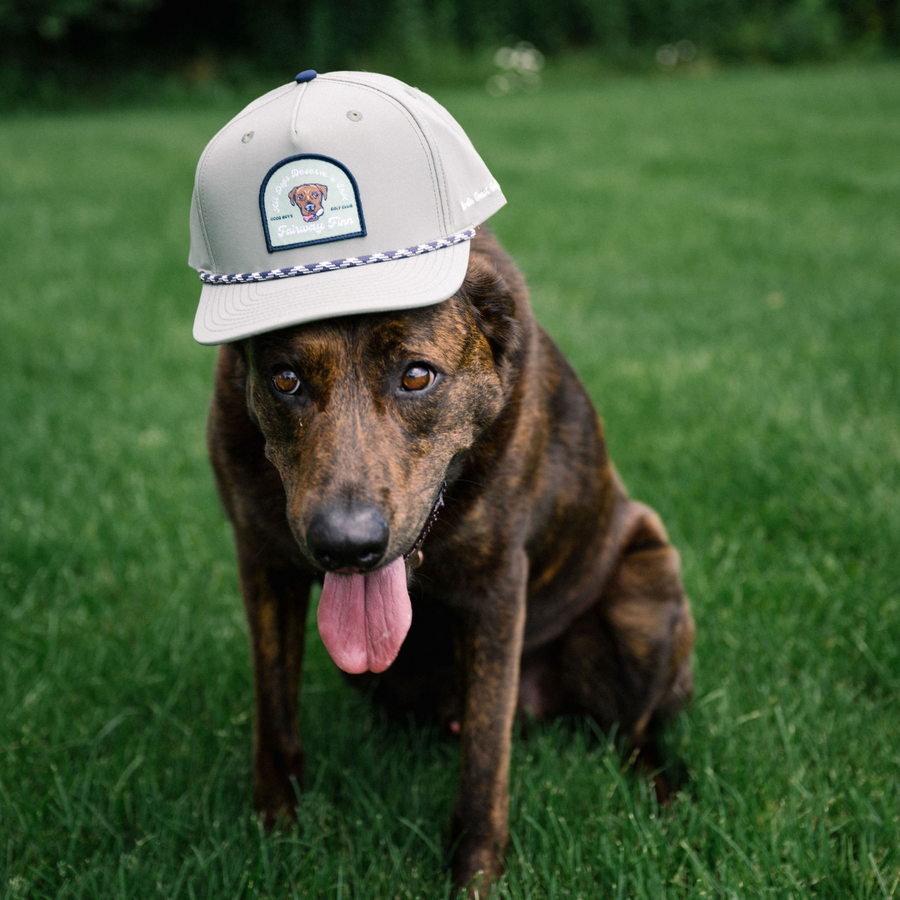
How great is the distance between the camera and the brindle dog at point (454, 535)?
1.57 metres

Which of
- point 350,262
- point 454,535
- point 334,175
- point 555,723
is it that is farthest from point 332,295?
point 555,723

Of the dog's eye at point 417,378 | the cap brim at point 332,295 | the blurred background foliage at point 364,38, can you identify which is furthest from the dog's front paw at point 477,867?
the blurred background foliage at point 364,38

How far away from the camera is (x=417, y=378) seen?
1623 millimetres

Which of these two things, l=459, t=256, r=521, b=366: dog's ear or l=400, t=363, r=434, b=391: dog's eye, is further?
l=459, t=256, r=521, b=366: dog's ear

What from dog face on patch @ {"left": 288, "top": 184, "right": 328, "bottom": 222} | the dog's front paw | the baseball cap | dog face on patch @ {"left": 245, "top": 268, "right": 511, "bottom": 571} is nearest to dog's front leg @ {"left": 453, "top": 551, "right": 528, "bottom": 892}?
the dog's front paw

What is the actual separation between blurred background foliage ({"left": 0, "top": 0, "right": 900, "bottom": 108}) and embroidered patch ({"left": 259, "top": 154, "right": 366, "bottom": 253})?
18495 millimetres

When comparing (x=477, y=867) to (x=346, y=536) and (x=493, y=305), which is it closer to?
(x=346, y=536)

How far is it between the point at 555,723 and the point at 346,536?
4.00 feet

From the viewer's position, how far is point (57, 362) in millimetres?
4820

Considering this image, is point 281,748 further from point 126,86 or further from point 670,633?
point 126,86

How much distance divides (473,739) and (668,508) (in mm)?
1716

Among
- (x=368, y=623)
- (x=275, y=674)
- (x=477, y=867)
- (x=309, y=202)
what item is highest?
(x=309, y=202)

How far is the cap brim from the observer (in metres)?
1.48

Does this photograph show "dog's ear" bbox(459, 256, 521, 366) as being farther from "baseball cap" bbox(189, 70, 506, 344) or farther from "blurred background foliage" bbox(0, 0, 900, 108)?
"blurred background foliage" bbox(0, 0, 900, 108)
